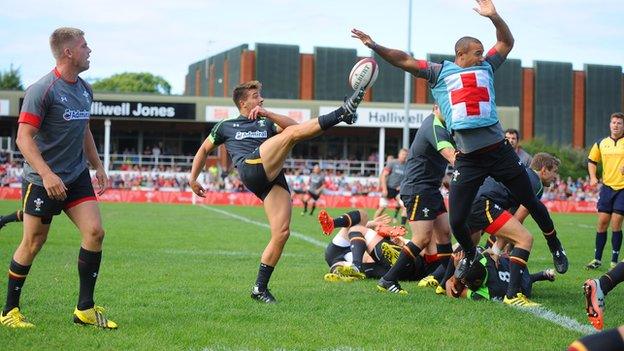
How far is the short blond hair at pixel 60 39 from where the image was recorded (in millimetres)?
6129

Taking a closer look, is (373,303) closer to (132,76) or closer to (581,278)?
(581,278)

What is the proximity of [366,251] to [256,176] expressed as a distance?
247 cm

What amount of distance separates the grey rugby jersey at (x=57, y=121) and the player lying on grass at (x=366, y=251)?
366 cm

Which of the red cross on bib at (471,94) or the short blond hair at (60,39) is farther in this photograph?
the red cross on bib at (471,94)

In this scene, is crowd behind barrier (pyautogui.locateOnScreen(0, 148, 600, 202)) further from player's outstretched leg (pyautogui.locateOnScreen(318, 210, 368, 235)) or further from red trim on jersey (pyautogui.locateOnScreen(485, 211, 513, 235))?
red trim on jersey (pyautogui.locateOnScreen(485, 211, 513, 235))

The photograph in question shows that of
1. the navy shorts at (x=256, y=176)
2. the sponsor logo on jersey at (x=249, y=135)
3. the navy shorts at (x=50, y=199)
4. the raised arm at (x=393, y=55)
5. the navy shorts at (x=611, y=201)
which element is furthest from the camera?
the navy shorts at (x=611, y=201)

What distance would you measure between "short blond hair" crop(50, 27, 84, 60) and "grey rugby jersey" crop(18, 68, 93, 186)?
156mm

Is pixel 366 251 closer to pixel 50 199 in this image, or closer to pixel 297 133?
pixel 297 133

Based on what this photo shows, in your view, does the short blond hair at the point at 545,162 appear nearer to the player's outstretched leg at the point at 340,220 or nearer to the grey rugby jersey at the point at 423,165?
the grey rugby jersey at the point at 423,165

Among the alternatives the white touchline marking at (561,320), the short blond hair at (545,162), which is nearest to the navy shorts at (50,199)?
the white touchline marking at (561,320)

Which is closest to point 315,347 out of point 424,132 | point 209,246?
point 424,132

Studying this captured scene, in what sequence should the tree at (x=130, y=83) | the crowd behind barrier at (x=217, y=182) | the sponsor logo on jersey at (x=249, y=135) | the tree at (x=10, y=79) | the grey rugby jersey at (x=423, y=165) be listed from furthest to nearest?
the tree at (x=130, y=83), the tree at (x=10, y=79), the crowd behind barrier at (x=217, y=182), the grey rugby jersey at (x=423, y=165), the sponsor logo on jersey at (x=249, y=135)

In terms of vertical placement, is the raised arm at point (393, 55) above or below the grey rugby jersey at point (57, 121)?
above

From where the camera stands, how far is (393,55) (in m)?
7.09
